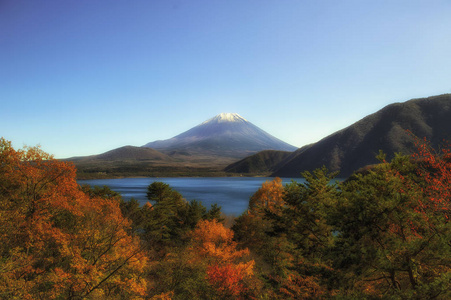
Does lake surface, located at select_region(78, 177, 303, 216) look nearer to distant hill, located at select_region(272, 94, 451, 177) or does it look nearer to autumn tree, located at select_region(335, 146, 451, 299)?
autumn tree, located at select_region(335, 146, 451, 299)

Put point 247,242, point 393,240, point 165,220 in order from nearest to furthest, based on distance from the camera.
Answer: point 393,240 < point 165,220 < point 247,242

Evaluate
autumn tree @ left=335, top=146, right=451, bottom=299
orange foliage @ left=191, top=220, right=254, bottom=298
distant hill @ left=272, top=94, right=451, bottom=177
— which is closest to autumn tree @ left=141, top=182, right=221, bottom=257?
orange foliage @ left=191, top=220, right=254, bottom=298

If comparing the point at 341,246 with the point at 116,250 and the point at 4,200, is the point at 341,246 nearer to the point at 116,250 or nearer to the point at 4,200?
the point at 116,250

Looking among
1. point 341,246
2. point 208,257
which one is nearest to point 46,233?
point 208,257

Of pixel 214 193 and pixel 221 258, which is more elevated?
pixel 221 258

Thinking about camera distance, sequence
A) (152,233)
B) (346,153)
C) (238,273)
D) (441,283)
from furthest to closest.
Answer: (346,153), (152,233), (238,273), (441,283)

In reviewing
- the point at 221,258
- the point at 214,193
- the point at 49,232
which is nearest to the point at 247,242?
the point at 221,258

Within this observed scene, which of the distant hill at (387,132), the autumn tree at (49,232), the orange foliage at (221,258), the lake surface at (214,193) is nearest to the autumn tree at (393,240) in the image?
the autumn tree at (49,232)

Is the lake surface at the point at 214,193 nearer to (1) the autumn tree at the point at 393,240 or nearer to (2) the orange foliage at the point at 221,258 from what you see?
(2) the orange foliage at the point at 221,258

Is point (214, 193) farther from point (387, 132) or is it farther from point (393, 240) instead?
point (387, 132)
